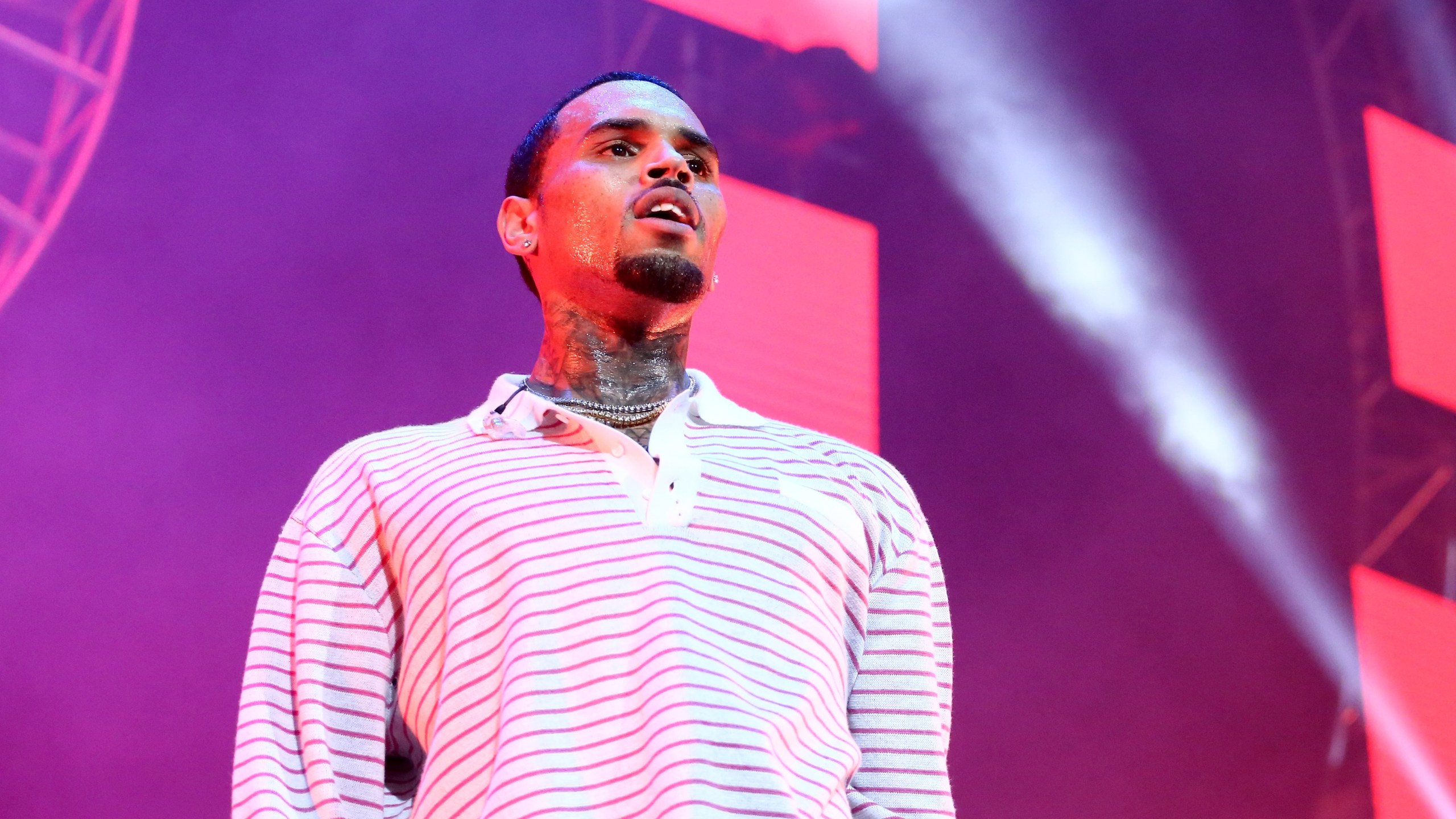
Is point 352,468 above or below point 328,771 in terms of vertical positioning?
above

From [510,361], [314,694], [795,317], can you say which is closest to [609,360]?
[314,694]

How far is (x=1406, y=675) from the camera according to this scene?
2.67 m

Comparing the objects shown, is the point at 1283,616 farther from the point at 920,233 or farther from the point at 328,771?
the point at 328,771

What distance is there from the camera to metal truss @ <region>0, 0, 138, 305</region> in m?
2.07

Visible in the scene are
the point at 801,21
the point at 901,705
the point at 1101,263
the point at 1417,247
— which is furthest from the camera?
the point at 1417,247

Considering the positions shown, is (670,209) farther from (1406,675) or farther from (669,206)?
(1406,675)

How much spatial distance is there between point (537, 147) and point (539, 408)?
40cm

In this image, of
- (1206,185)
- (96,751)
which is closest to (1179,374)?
(1206,185)

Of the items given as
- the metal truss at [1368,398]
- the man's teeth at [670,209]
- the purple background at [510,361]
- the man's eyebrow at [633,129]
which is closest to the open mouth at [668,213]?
the man's teeth at [670,209]

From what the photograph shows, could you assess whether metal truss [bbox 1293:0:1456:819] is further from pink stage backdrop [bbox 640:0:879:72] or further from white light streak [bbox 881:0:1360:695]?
pink stage backdrop [bbox 640:0:879:72]

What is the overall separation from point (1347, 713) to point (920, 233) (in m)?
1.24

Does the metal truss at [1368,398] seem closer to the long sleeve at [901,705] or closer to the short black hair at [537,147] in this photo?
the long sleeve at [901,705]

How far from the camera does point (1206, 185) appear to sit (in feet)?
9.31

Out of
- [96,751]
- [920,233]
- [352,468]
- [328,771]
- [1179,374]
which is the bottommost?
[96,751]
